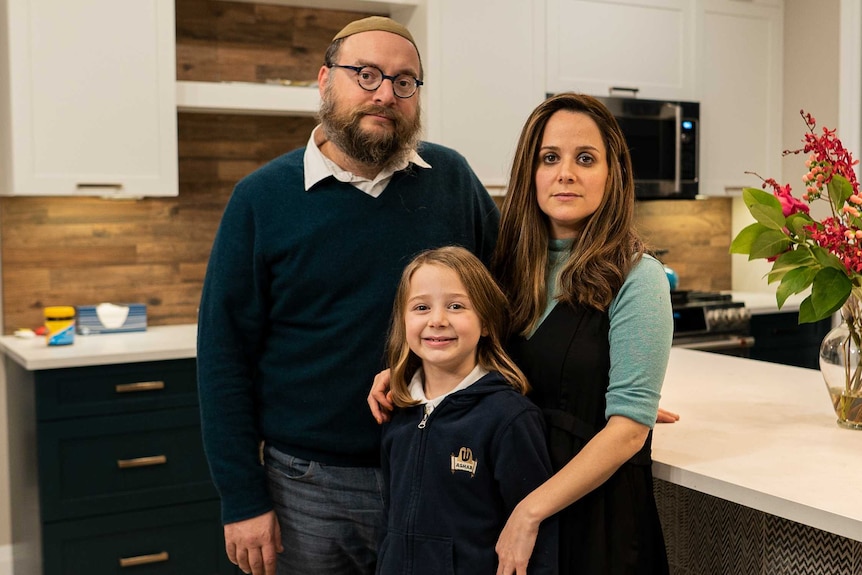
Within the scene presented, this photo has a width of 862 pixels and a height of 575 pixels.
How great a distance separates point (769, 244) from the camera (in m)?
1.68

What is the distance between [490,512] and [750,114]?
366cm

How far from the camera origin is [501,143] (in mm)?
3850

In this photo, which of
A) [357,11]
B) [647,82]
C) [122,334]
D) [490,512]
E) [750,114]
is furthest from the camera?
[750,114]

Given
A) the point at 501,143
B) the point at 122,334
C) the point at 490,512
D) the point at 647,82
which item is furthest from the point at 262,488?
the point at 647,82

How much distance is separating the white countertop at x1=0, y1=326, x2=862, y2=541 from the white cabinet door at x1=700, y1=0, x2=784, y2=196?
7.09 feet

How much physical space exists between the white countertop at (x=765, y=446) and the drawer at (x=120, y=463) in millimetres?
1631

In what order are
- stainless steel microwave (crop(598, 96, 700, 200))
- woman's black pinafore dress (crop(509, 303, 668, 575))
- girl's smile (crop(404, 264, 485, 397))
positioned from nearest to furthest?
woman's black pinafore dress (crop(509, 303, 668, 575)) → girl's smile (crop(404, 264, 485, 397)) → stainless steel microwave (crop(598, 96, 700, 200))

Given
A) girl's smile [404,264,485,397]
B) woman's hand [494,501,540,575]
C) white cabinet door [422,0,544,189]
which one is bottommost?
woman's hand [494,501,540,575]

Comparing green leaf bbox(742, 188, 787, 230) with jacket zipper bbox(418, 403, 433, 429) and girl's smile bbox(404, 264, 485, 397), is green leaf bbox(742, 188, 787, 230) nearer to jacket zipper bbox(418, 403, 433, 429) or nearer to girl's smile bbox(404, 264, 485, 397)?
girl's smile bbox(404, 264, 485, 397)

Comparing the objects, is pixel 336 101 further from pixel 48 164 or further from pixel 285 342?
pixel 48 164

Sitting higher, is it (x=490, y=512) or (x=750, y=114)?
(x=750, y=114)

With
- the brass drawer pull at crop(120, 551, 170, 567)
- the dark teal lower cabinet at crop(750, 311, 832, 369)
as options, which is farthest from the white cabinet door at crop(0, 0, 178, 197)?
the dark teal lower cabinet at crop(750, 311, 832, 369)

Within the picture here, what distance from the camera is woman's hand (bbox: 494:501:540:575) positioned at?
1.39 meters

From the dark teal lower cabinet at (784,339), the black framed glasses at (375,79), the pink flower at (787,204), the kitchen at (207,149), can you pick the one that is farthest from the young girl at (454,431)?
the dark teal lower cabinet at (784,339)
